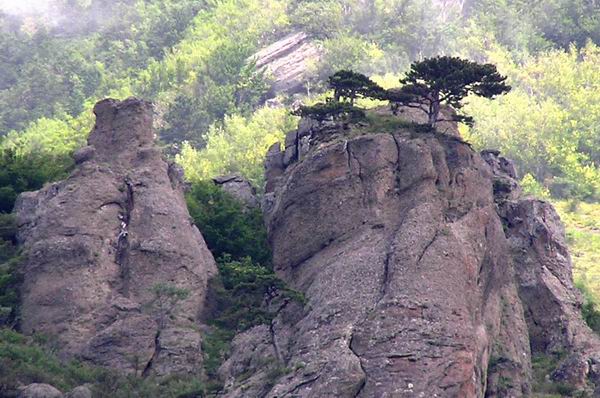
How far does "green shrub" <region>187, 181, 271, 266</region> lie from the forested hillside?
42349 mm

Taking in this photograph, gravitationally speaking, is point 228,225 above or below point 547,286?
above

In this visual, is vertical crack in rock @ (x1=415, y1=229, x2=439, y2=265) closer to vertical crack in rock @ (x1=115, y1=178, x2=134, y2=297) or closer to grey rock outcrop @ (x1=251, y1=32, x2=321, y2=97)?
vertical crack in rock @ (x1=115, y1=178, x2=134, y2=297)

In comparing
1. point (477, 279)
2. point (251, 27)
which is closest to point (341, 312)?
point (477, 279)

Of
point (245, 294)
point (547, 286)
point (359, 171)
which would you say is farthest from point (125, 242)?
point (547, 286)

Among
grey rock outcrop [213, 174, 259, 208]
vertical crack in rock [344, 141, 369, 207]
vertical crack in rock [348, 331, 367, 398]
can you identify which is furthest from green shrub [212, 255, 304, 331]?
grey rock outcrop [213, 174, 259, 208]

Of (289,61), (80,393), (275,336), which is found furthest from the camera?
(289,61)

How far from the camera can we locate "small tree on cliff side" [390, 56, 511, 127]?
56.2 meters

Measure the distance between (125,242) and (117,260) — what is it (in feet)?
2.96

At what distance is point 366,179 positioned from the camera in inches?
2098

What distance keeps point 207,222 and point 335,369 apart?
2002 cm

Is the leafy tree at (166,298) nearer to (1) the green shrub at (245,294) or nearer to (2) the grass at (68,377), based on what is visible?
(1) the green shrub at (245,294)

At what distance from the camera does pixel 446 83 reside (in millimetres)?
56375

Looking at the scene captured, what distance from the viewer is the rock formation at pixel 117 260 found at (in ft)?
161

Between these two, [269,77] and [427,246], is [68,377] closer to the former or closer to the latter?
[427,246]
